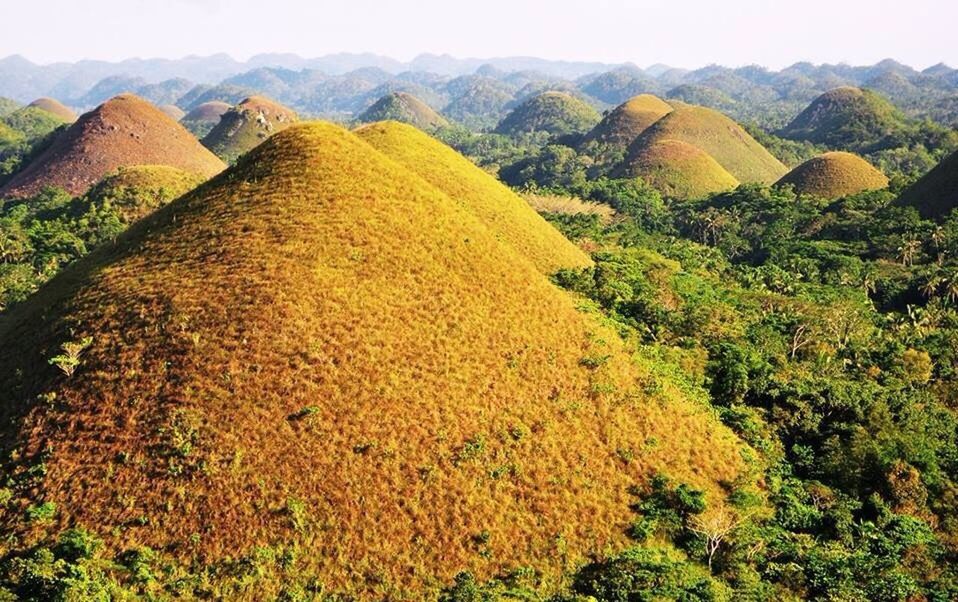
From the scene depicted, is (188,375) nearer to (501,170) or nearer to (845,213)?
(845,213)

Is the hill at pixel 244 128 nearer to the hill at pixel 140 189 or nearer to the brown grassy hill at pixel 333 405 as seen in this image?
the hill at pixel 140 189

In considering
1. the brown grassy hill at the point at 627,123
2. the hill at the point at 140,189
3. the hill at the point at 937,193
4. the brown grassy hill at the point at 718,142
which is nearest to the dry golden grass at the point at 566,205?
the brown grassy hill at the point at 718,142

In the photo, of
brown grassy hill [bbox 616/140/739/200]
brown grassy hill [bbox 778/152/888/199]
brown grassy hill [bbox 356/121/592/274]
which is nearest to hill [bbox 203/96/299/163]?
brown grassy hill [bbox 616/140/739/200]

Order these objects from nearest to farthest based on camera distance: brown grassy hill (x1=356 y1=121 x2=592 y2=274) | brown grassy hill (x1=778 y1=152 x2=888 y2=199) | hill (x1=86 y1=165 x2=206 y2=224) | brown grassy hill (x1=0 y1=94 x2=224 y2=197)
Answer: brown grassy hill (x1=356 y1=121 x2=592 y2=274)
hill (x1=86 y1=165 x2=206 y2=224)
brown grassy hill (x1=0 y1=94 x2=224 y2=197)
brown grassy hill (x1=778 y1=152 x2=888 y2=199)

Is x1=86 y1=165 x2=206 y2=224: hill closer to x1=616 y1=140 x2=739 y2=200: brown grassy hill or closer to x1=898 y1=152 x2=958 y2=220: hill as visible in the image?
x1=616 y1=140 x2=739 y2=200: brown grassy hill

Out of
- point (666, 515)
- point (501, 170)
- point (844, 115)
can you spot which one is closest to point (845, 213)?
point (666, 515)

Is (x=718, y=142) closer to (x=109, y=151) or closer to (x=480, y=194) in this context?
(x=480, y=194)
